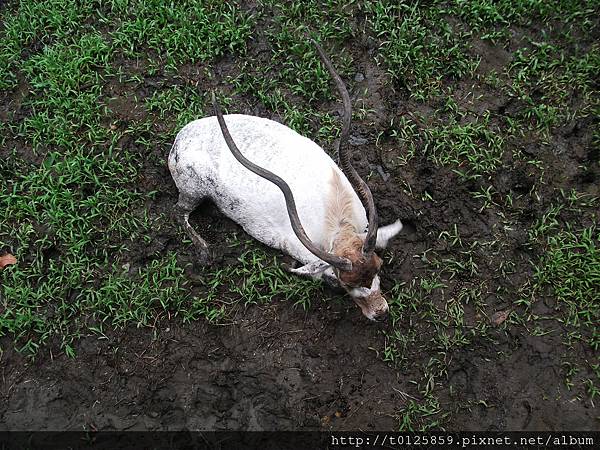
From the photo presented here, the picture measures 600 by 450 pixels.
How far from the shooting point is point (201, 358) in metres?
3.80

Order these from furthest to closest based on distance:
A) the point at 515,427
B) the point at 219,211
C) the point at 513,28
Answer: the point at 513,28
the point at 219,211
the point at 515,427

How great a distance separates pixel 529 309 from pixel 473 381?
67 cm

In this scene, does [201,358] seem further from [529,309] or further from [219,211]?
[529,309]

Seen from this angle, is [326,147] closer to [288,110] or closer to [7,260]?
[288,110]

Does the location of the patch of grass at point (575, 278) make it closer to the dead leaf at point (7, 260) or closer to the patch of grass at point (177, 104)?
the patch of grass at point (177, 104)

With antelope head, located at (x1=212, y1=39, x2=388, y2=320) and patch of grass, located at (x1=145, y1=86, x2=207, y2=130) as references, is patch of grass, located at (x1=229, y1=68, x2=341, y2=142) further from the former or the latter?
antelope head, located at (x1=212, y1=39, x2=388, y2=320)

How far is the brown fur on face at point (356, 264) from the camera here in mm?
3254

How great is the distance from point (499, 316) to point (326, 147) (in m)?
1.87

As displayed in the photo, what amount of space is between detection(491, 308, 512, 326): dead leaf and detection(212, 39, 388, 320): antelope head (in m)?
0.85

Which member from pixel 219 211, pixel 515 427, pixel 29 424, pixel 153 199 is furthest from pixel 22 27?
pixel 515 427

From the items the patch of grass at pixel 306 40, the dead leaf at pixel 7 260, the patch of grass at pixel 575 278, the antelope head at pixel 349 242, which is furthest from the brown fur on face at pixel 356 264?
the dead leaf at pixel 7 260

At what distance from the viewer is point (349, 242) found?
3.39 m

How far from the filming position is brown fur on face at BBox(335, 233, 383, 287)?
10.7ft

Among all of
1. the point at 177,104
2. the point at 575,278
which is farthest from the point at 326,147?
the point at 575,278
